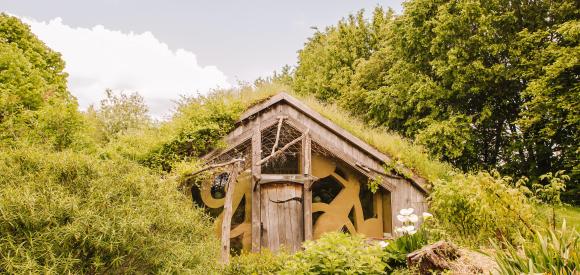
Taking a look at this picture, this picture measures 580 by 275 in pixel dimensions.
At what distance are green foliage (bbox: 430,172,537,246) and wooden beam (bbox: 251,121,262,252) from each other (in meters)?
4.13

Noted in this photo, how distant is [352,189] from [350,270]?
539 centimetres

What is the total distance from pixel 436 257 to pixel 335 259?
1.37m

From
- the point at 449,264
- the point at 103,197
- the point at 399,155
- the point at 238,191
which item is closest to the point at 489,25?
the point at 399,155

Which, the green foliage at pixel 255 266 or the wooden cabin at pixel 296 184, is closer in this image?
the green foliage at pixel 255 266

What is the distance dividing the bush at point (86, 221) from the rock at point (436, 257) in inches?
115

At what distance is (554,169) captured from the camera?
15766mm

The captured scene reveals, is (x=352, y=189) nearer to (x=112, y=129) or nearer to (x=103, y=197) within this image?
(x=103, y=197)

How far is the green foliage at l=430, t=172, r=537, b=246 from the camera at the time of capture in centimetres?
702

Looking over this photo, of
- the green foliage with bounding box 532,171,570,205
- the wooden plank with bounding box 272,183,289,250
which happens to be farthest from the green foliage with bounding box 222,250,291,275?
the green foliage with bounding box 532,171,570,205

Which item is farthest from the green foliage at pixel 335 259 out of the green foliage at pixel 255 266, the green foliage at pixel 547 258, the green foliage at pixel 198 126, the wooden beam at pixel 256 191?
the green foliage at pixel 198 126

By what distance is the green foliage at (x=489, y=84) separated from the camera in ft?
45.2

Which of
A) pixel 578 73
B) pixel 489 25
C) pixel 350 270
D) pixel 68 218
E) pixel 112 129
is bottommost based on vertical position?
pixel 350 270

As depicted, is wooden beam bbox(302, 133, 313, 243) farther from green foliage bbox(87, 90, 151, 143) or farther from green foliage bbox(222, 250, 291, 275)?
green foliage bbox(87, 90, 151, 143)

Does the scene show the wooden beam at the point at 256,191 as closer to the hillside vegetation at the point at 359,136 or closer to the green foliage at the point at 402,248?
the hillside vegetation at the point at 359,136
